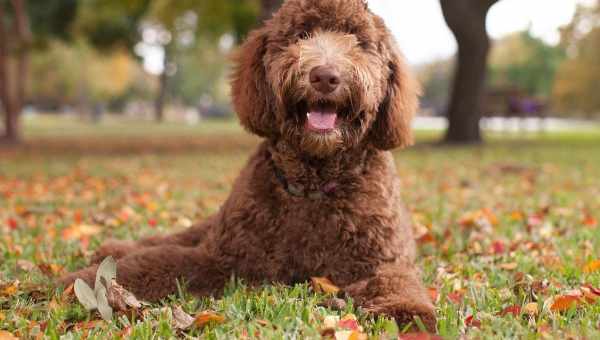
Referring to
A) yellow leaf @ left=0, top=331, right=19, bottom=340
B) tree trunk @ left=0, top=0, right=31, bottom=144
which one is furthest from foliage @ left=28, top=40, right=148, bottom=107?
yellow leaf @ left=0, top=331, right=19, bottom=340

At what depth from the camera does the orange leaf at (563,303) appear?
3041mm

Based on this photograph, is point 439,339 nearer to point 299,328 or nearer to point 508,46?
A: point 299,328

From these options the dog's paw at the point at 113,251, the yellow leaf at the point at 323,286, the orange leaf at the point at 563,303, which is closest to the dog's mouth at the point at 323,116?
the yellow leaf at the point at 323,286

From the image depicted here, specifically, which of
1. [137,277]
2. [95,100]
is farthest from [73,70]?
[137,277]

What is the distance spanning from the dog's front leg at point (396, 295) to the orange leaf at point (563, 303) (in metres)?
0.60

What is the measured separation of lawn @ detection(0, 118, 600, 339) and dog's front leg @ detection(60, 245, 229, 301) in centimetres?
11

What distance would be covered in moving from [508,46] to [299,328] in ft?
234

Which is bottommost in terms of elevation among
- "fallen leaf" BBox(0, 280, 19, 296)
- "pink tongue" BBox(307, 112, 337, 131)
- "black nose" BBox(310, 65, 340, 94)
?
"fallen leaf" BBox(0, 280, 19, 296)

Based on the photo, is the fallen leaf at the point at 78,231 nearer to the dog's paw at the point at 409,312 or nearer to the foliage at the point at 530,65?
the dog's paw at the point at 409,312

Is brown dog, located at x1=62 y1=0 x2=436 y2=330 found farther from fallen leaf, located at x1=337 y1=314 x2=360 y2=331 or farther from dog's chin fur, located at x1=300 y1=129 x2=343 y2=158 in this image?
fallen leaf, located at x1=337 y1=314 x2=360 y2=331

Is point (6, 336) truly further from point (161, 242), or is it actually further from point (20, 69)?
point (20, 69)

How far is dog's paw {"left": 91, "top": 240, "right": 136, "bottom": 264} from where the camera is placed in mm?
3939

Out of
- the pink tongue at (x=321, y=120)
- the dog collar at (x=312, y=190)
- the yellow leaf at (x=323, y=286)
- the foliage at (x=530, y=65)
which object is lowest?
the yellow leaf at (x=323, y=286)

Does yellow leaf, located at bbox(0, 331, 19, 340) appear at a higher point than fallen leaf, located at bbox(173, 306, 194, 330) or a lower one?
lower
